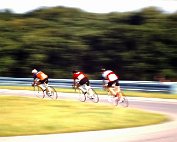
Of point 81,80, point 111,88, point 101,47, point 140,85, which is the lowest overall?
point 111,88

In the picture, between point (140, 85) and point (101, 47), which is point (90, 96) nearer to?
point (140, 85)

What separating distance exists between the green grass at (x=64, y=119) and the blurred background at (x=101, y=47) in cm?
2057

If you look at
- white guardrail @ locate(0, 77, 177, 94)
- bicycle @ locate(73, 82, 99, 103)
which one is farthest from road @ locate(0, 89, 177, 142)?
white guardrail @ locate(0, 77, 177, 94)

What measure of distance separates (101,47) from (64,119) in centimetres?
2684

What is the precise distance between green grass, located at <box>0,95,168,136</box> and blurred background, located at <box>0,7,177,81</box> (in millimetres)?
20566

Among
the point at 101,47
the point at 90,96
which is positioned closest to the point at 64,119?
the point at 90,96

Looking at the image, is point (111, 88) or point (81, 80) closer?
point (111, 88)

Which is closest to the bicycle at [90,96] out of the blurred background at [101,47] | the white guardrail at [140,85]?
the white guardrail at [140,85]

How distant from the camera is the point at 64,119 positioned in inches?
523

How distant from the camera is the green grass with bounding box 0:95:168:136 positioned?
11.5 metres

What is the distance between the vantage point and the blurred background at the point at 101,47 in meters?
36.7

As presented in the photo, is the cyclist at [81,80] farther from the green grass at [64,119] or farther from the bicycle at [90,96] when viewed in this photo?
the green grass at [64,119]

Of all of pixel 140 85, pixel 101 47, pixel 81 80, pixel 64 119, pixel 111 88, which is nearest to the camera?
pixel 64 119

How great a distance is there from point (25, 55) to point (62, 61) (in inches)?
143
